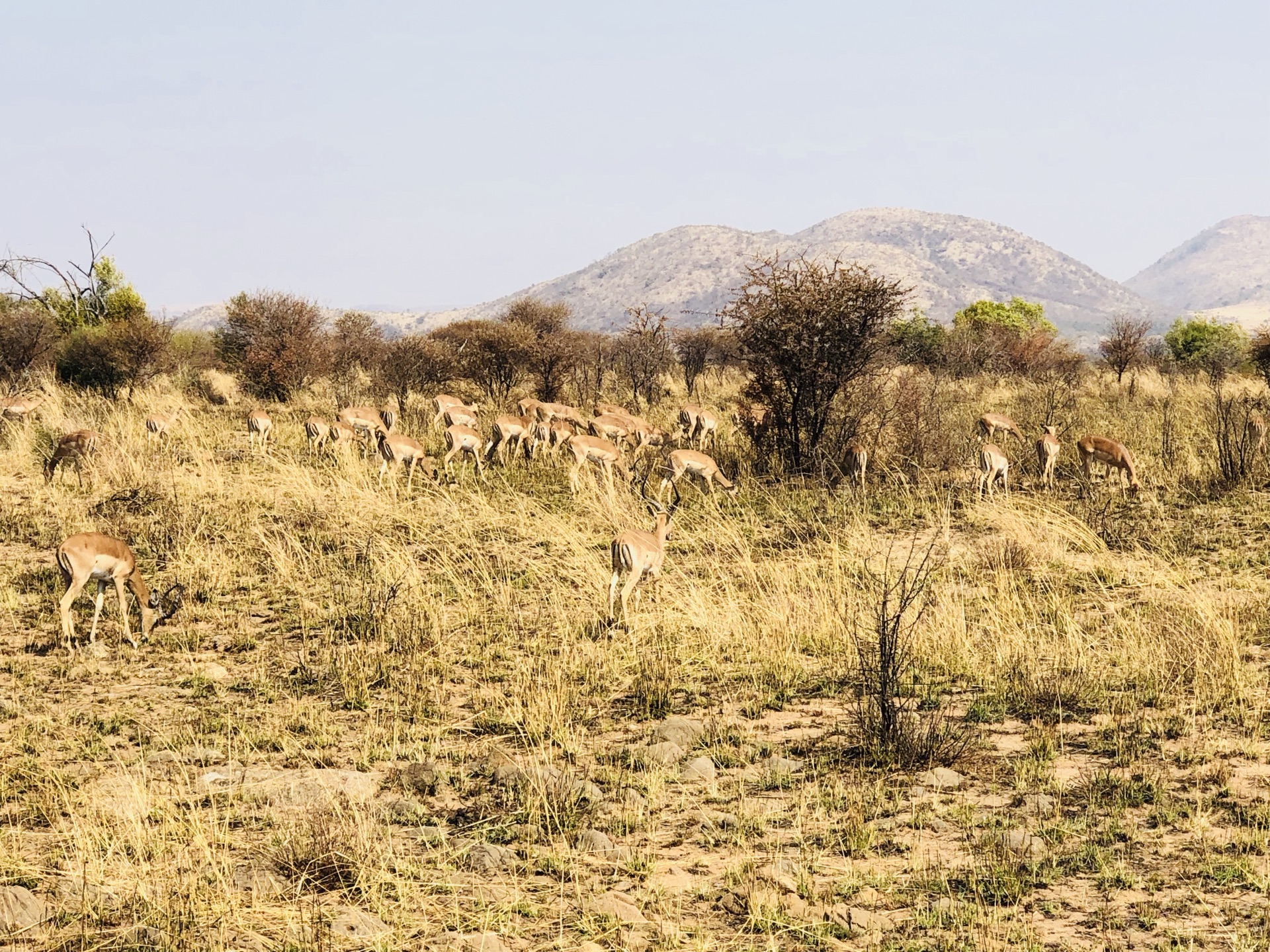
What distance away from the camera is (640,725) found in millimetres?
6250

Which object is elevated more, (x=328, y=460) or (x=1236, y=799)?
(x=328, y=460)

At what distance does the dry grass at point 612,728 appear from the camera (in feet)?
13.6

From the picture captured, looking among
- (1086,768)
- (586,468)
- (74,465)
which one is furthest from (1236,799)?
(74,465)

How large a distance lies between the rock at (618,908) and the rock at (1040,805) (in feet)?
6.63

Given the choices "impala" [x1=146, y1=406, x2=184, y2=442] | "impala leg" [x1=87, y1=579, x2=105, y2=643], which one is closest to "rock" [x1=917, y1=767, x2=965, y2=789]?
"impala leg" [x1=87, y1=579, x2=105, y2=643]

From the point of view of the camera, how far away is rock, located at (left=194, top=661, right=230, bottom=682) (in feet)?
23.3

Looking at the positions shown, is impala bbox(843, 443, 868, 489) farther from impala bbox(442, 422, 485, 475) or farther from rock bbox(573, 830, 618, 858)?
rock bbox(573, 830, 618, 858)

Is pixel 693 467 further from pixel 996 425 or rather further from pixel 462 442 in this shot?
pixel 996 425

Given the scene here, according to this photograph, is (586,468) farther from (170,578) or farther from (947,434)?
(170,578)

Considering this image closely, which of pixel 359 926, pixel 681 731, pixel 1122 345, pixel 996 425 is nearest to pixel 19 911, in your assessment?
pixel 359 926

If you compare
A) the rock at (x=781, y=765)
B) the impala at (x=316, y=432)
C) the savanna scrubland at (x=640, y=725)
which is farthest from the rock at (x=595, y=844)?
the impala at (x=316, y=432)

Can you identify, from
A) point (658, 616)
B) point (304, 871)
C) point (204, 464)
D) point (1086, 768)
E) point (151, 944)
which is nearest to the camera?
point (151, 944)

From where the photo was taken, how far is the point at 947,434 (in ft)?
50.0

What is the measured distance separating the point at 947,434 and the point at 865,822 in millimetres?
11176
